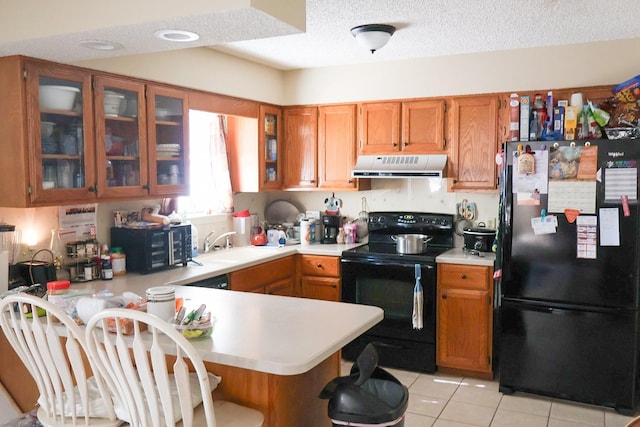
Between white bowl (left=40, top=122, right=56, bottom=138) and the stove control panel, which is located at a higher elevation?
white bowl (left=40, top=122, right=56, bottom=138)

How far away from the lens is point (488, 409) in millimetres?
3559

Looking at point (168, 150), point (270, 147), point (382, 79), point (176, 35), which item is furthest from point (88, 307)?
point (382, 79)

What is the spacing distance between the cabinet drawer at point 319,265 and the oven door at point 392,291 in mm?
87

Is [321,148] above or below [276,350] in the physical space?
above

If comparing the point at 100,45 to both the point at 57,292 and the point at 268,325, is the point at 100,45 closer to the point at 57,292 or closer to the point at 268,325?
the point at 57,292

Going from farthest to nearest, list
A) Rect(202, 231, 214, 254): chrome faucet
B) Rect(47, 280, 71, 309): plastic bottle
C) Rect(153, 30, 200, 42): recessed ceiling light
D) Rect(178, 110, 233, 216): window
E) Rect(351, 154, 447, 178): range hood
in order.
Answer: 1. Rect(178, 110, 233, 216): window
2. Rect(202, 231, 214, 254): chrome faucet
3. Rect(351, 154, 447, 178): range hood
4. Rect(47, 280, 71, 309): plastic bottle
5. Rect(153, 30, 200, 42): recessed ceiling light

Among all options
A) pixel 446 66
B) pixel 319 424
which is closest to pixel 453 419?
pixel 319 424

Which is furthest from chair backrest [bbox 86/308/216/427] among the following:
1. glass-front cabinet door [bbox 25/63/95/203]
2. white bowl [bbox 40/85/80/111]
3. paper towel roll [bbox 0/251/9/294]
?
white bowl [bbox 40/85/80/111]

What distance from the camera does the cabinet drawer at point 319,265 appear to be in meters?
4.40

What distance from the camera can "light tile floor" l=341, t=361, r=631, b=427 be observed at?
337 cm

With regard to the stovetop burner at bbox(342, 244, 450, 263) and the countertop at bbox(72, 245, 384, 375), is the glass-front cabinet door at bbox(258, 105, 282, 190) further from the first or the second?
the countertop at bbox(72, 245, 384, 375)

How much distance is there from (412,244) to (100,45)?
8.57 ft

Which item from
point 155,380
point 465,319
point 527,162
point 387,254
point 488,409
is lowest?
point 488,409

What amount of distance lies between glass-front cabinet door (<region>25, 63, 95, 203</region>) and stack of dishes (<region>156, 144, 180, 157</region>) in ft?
1.77
